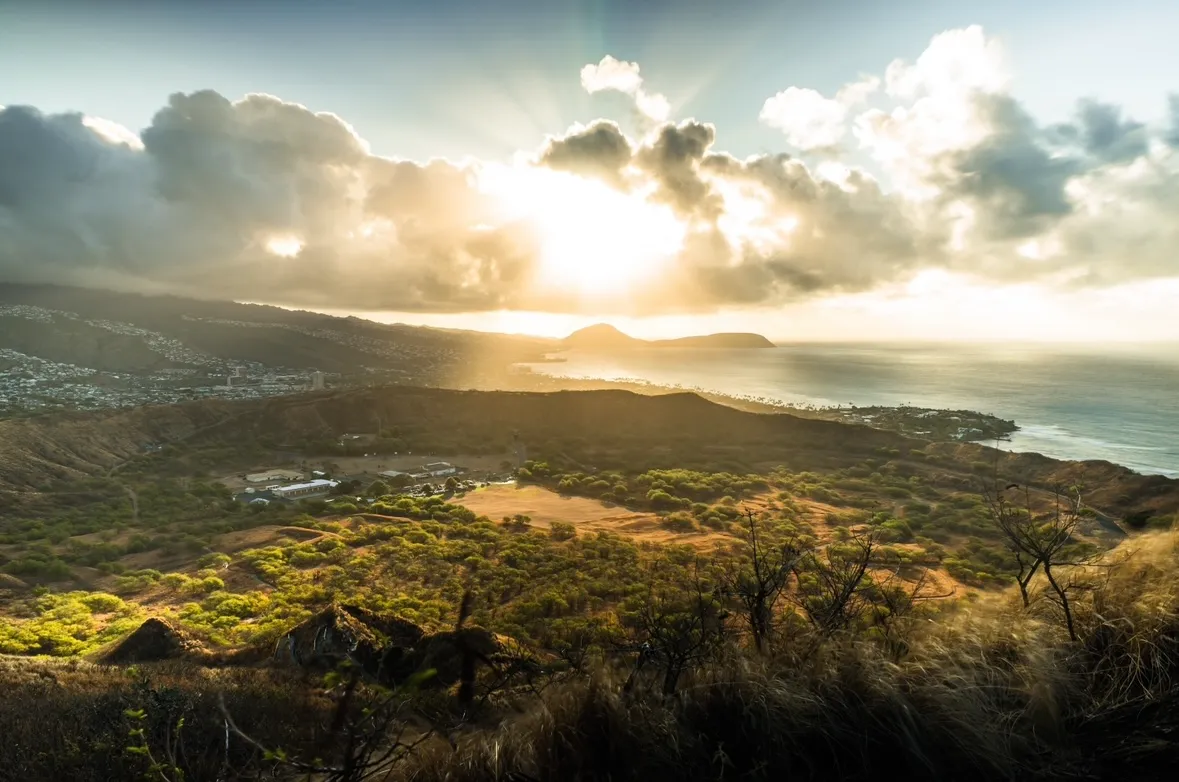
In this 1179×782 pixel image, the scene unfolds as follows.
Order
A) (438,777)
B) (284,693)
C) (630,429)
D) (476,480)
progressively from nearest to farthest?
(438,777)
(284,693)
(476,480)
(630,429)

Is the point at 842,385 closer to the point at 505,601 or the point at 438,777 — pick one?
the point at 505,601

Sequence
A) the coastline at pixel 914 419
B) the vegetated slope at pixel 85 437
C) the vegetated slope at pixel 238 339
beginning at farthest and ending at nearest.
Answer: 1. the vegetated slope at pixel 238 339
2. the coastline at pixel 914 419
3. the vegetated slope at pixel 85 437

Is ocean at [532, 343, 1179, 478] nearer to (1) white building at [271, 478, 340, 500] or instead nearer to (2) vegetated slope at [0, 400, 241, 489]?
(1) white building at [271, 478, 340, 500]

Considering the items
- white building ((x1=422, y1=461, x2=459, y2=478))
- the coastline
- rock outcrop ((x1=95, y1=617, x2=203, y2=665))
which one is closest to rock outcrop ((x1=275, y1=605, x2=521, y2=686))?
rock outcrop ((x1=95, y1=617, x2=203, y2=665))

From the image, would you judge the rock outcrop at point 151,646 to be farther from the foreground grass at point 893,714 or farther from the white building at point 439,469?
the white building at point 439,469

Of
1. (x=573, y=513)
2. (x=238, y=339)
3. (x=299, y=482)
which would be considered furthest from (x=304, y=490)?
(x=238, y=339)

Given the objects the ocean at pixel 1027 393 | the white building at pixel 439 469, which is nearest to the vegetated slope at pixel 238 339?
the ocean at pixel 1027 393

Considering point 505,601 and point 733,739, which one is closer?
point 733,739

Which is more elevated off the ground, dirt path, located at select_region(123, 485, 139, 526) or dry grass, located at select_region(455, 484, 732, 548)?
dry grass, located at select_region(455, 484, 732, 548)


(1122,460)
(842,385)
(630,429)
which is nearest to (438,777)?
(630,429)
